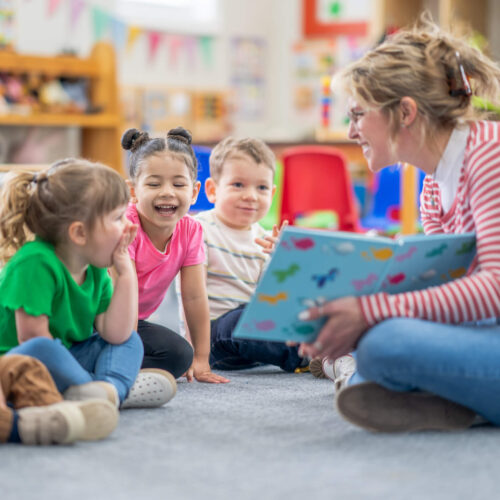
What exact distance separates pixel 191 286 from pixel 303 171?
55.8 inches

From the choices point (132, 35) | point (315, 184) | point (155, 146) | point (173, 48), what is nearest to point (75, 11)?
point (132, 35)

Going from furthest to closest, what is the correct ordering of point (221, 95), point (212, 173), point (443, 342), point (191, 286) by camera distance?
point (221, 95), point (212, 173), point (191, 286), point (443, 342)

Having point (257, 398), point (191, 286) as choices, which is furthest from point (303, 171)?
point (257, 398)

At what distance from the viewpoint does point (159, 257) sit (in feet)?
5.27

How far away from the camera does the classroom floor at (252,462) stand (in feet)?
2.90

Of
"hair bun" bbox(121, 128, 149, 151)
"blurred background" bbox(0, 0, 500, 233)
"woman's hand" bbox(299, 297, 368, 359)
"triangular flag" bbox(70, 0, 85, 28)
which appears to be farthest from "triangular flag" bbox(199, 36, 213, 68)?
"woman's hand" bbox(299, 297, 368, 359)

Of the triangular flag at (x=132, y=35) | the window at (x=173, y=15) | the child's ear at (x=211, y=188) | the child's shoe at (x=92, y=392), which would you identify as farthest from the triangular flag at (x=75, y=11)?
the child's shoe at (x=92, y=392)

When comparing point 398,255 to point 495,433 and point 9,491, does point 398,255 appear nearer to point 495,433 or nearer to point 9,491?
point 495,433

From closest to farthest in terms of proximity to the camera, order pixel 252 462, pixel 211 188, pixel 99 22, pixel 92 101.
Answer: pixel 252 462
pixel 211 188
pixel 92 101
pixel 99 22

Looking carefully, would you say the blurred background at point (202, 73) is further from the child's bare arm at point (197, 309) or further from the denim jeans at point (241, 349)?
the child's bare arm at point (197, 309)

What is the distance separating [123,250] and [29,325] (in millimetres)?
193

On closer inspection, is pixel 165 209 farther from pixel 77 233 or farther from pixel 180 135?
pixel 77 233

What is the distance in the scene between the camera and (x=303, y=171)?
9.83 feet

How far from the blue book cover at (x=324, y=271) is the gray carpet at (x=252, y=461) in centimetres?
15
